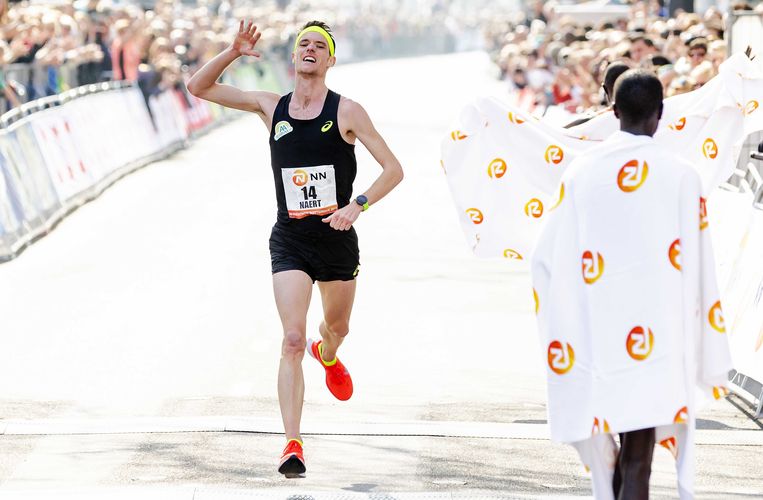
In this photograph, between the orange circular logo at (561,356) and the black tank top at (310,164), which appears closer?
the orange circular logo at (561,356)

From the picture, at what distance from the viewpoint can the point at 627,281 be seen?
6.36m

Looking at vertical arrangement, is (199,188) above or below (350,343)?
below

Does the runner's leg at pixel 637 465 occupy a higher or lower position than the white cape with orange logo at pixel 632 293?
lower

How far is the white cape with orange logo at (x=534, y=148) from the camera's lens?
1008cm

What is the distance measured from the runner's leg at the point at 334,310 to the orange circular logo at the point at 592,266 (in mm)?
2440

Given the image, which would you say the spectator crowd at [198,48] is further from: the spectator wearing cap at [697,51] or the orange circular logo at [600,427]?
the orange circular logo at [600,427]

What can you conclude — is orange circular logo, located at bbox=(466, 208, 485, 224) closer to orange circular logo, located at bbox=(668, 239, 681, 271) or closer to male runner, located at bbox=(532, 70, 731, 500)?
male runner, located at bbox=(532, 70, 731, 500)

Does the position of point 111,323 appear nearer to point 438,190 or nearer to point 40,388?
point 40,388

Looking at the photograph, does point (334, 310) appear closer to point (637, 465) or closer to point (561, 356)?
point (561, 356)

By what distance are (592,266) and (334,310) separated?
2.69m

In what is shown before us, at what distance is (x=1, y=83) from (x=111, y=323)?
8124 mm

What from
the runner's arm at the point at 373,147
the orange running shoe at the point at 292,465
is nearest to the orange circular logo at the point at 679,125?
the runner's arm at the point at 373,147

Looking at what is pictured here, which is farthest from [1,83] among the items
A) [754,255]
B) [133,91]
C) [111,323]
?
[754,255]

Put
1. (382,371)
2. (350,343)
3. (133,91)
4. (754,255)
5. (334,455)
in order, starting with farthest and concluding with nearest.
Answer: (133,91) → (350,343) → (382,371) → (754,255) → (334,455)
